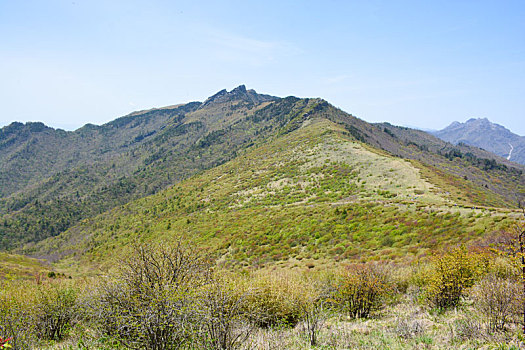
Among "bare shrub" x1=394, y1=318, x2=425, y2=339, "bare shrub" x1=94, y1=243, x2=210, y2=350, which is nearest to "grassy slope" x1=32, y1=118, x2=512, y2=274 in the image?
"bare shrub" x1=94, y1=243, x2=210, y2=350

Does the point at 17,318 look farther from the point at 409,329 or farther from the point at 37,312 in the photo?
the point at 409,329

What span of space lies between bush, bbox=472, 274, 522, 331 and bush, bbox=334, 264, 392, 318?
2.83 m

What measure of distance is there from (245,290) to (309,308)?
189 centimetres

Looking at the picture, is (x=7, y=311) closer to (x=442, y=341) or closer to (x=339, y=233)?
(x=442, y=341)

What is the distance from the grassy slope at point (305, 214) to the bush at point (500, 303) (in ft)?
31.3

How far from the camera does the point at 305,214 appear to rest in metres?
31.8

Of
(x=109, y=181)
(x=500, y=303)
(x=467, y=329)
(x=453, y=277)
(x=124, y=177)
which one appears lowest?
(x=467, y=329)

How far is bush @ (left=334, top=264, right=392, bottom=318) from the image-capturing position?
8594 mm

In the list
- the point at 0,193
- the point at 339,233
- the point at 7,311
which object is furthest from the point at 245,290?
the point at 0,193

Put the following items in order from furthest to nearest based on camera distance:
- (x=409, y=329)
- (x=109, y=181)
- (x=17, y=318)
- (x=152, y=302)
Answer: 1. (x=109, y=181)
2. (x=17, y=318)
3. (x=409, y=329)
4. (x=152, y=302)

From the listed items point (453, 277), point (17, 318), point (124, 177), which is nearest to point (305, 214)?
point (453, 277)

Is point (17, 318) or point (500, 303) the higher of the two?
point (500, 303)

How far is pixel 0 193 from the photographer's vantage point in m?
178

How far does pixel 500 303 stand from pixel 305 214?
25970 millimetres
